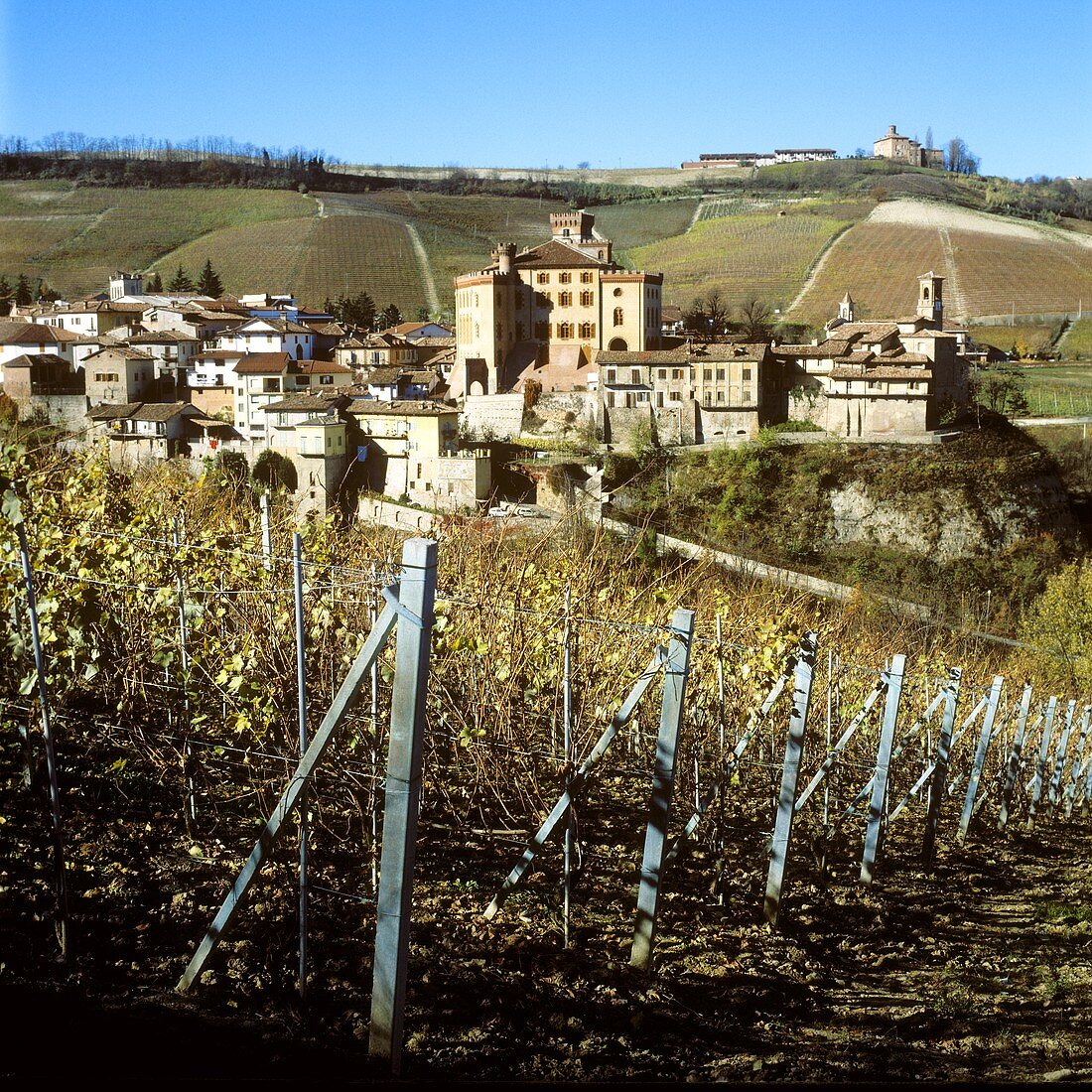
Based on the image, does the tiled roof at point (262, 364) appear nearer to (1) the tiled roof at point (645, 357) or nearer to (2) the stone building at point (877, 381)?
(1) the tiled roof at point (645, 357)

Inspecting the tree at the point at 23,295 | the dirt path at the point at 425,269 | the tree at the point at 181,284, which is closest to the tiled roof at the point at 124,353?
the tree at the point at 23,295

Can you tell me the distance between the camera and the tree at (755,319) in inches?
1973

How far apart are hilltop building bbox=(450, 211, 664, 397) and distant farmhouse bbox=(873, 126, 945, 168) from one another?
78.5 m

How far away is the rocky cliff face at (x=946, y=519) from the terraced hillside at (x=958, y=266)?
1120 inches

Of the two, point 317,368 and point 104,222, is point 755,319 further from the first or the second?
point 104,222

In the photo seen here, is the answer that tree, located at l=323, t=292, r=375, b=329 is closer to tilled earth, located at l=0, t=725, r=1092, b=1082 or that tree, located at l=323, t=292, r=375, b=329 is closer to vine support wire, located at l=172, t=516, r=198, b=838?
vine support wire, located at l=172, t=516, r=198, b=838

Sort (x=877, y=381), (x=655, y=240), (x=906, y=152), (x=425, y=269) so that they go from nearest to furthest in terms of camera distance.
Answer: (x=877, y=381)
(x=425, y=269)
(x=655, y=240)
(x=906, y=152)

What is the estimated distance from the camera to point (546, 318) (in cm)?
4594

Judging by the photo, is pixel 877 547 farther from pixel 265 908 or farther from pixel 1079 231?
pixel 1079 231

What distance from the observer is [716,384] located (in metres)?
39.2

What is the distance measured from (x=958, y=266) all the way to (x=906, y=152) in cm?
5131

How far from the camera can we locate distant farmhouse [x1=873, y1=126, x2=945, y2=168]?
114500mm

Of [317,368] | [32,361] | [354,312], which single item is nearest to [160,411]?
[317,368]

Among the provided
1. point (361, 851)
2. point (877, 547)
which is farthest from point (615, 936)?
point (877, 547)
